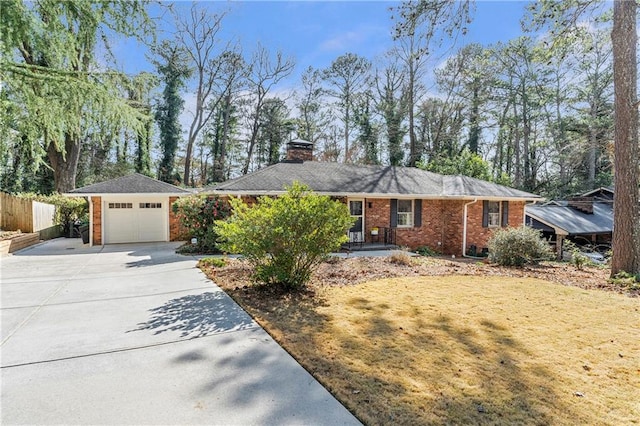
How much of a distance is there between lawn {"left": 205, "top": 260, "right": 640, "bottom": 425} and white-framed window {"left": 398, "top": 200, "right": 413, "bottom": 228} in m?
7.42

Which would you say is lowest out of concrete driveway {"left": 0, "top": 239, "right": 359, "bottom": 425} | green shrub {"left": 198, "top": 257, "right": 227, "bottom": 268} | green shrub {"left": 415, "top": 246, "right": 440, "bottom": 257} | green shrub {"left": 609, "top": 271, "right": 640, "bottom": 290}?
green shrub {"left": 415, "top": 246, "right": 440, "bottom": 257}

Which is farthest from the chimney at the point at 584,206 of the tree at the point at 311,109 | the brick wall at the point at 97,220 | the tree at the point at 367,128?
the brick wall at the point at 97,220

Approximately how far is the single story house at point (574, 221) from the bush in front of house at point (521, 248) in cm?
843

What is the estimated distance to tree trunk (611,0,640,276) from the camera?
802 centimetres

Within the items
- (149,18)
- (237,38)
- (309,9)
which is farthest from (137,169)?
(149,18)

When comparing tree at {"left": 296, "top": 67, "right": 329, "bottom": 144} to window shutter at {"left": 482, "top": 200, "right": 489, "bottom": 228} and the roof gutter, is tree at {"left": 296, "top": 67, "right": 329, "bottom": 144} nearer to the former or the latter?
the roof gutter

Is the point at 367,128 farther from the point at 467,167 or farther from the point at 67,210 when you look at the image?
the point at 67,210

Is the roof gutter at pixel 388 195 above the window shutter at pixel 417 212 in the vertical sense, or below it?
above

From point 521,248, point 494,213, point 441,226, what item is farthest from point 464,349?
point 494,213

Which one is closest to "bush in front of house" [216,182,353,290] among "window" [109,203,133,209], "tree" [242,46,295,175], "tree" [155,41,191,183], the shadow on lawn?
the shadow on lawn

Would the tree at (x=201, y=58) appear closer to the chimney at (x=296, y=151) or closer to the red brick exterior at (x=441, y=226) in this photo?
the chimney at (x=296, y=151)

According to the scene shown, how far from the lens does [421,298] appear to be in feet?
19.9

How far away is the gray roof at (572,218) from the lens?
17.4 m

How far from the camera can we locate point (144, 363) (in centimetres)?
338
